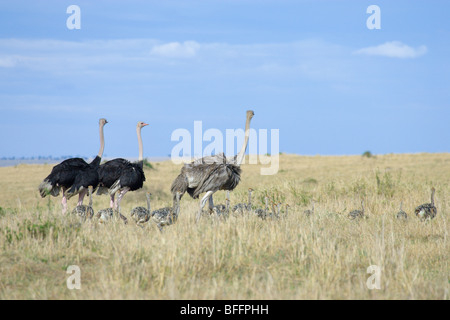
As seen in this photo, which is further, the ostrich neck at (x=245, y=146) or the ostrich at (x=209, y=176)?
the ostrich neck at (x=245, y=146)

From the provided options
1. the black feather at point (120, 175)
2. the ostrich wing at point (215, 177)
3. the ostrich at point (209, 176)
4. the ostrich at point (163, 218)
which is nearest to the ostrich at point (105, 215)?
the ostrich at point (163, 218)

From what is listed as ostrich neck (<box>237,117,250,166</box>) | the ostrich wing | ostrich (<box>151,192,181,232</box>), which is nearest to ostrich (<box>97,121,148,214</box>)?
the ostrich wing

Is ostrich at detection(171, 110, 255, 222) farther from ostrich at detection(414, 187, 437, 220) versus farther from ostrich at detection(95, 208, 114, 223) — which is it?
ostrich at detection(414, 187, 437, 220)

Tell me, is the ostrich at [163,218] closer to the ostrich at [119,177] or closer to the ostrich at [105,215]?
the ostrich at [105,215]

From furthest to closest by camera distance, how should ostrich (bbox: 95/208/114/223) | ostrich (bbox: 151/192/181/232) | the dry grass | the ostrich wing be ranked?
the ostrich wing < ostrich (bbox: 95/208/114/223) < ostrich (bbox: 151/192/181/232) < the dry grass

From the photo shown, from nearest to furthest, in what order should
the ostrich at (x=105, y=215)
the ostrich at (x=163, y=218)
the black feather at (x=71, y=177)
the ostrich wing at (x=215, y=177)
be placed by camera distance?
the ostrich at (x=163, y=218) < the ostrich at (x=105, y=215) < the ostrich wing at (x=215, y=177) < the black feather at (x=71, y=177)

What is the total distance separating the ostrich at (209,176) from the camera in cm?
1125

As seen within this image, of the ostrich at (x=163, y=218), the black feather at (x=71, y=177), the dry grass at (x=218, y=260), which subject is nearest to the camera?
the dry grass at (x=218, y=260)

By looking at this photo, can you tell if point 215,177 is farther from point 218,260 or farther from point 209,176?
point 218,260

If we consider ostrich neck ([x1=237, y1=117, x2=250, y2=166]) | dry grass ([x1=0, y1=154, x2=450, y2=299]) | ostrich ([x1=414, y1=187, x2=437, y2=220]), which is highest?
ostrich neck ([x1=237, y1=117, x2=250, y2=166])

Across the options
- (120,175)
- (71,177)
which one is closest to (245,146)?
(120,175)

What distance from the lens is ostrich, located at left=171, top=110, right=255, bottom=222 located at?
36.9 feet

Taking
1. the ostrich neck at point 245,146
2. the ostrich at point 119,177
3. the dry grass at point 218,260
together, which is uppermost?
the ostrich neck at point 245,146

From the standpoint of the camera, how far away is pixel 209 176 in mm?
11289
